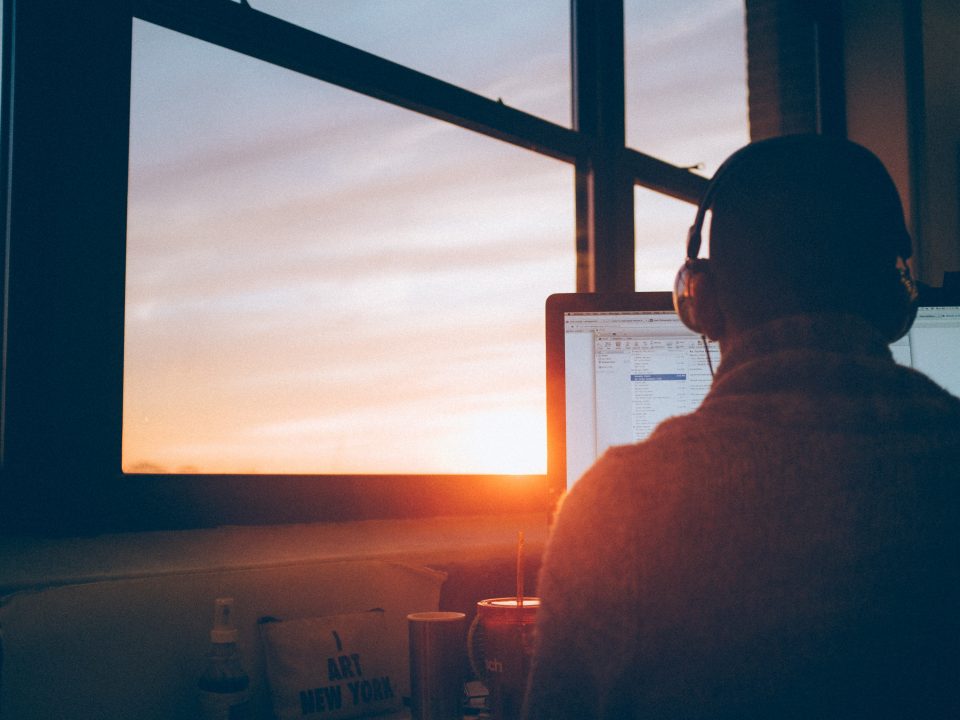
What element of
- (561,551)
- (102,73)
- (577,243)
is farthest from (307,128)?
(561,551)

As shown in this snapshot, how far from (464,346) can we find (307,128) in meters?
0.59

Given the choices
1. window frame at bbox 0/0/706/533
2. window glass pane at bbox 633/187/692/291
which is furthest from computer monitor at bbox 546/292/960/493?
window glass pane at bbox 633/187/692/291

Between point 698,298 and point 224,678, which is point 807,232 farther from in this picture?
point 224,678

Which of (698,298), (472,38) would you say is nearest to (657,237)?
(472,38)

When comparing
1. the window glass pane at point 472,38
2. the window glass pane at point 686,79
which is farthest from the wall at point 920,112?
the window glass pane at point 472,38

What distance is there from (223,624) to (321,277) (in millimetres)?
803

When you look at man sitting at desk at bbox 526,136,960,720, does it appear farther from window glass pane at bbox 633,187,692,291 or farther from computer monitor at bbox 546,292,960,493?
window glass pane at bbox 633,187,692,291

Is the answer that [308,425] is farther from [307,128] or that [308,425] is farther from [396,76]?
[396,76]

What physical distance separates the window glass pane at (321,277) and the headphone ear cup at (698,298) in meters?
0.81

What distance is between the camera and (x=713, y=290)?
2.44 feet

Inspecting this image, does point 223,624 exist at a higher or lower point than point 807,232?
lower

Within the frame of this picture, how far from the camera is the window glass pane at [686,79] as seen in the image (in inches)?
93.0

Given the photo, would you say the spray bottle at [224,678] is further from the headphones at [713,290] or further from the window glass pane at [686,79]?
the window glass pane at [686,79]

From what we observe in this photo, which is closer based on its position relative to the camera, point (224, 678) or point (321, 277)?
point (224, 678)
